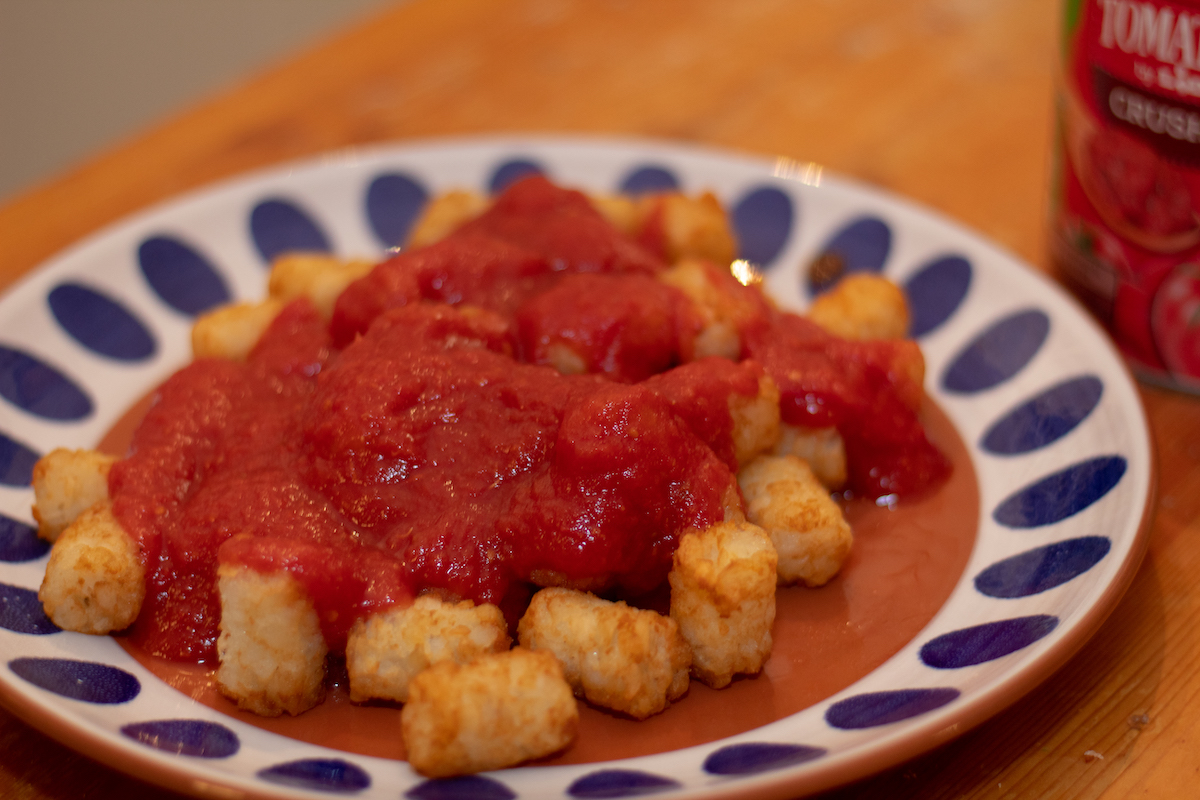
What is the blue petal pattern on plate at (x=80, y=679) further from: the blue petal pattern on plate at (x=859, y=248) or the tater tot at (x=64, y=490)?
the blue petal pattern on plate at (x=859, y=248)

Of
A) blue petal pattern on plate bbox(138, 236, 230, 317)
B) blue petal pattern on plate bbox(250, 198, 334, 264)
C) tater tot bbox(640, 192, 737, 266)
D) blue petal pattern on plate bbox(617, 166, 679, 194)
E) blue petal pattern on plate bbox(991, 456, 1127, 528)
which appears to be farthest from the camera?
blue petal pattern on plate bbox(617, 166, 679, 194)

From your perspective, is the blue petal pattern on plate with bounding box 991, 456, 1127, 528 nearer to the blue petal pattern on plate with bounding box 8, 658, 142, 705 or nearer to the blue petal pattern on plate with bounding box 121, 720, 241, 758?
the blue petal pattern on plate with bounding box 121, 720, 241, 758

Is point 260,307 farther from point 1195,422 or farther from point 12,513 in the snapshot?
point 1195,422

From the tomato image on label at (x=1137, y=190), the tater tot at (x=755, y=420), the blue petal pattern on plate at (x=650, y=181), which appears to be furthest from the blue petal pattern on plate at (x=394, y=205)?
the tomato image on label at (x=1137, y=190)

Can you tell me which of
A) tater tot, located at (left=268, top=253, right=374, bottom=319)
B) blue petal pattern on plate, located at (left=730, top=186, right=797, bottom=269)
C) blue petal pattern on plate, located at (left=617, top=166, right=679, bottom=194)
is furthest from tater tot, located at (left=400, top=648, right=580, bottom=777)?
blue petal pattern on plate, located at (left=617, top=166, right=679, bottom=194)

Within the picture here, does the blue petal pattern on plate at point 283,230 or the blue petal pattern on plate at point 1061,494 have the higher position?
the blue petal pattern on plate at point 283,230

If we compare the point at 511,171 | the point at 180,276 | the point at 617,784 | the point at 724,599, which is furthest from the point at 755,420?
the point at 180,276
